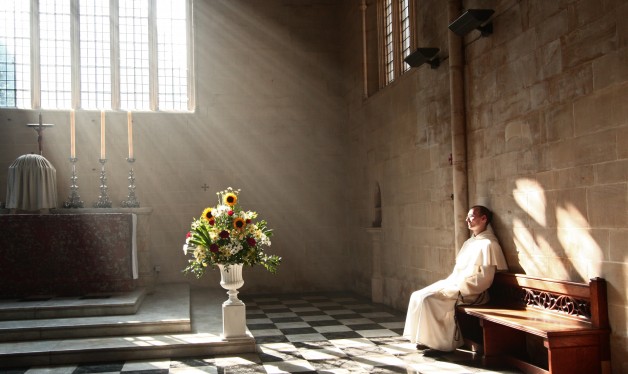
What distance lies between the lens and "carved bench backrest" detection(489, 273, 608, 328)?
190 inches

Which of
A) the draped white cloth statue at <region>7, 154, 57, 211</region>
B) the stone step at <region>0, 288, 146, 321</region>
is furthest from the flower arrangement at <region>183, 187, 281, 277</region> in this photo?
the draped white cloth statue at <region>7, 154, 57, 211</region>

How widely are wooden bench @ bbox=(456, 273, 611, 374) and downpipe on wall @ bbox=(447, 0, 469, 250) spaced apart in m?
0.93

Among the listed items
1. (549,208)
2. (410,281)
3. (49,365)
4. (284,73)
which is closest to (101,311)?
(49,365)

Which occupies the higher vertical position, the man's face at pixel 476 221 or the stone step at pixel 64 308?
the man's face at pixel 476 221

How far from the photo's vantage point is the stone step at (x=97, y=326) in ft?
22.1

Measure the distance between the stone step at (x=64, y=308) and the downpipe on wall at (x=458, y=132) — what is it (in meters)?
4.00

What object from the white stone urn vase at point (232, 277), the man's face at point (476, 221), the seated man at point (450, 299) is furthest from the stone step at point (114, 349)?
the man's face at point (476, 221)

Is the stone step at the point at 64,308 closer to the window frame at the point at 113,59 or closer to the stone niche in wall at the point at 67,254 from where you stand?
the stone niche in wall at the point at 67,254

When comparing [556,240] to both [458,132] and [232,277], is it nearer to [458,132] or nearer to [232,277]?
[458,132]

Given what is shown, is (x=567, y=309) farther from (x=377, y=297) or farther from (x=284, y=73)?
(x=284, y=73)

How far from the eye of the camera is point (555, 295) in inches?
214

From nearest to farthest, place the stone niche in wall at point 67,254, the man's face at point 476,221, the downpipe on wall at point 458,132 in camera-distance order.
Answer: the man's face at point 476,221 < the downpipe on wall at point 458,132 < the stone niche in wall at point 67,254

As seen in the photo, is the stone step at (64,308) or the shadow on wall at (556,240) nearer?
the shadow on wall at (556,240)

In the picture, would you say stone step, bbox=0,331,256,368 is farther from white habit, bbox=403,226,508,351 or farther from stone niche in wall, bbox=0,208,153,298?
stone niche in wall, bbox=0,208,153,298
